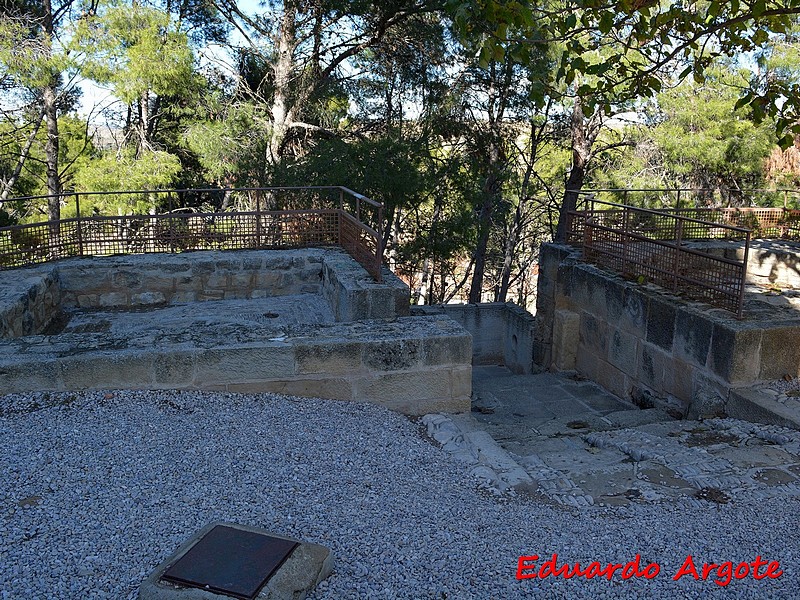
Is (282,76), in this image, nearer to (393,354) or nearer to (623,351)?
(623,351)

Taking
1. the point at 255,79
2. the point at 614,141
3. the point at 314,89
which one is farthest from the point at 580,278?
the point at 614,141

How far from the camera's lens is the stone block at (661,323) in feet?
25.2

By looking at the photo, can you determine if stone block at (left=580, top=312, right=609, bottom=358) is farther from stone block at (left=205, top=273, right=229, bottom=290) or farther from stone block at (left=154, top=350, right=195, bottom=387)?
stone block at (left=154, top=350, right=195, bottom=387)

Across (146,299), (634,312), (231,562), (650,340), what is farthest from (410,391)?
(146,299)

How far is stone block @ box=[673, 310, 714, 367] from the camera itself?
7016 mm

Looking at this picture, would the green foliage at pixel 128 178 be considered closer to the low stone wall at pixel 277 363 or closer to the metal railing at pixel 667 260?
the metal railing at pixel 667 260

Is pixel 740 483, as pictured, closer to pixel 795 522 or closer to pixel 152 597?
pixel 795 522

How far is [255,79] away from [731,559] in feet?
61.0

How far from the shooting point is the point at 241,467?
429cm

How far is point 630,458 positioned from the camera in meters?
5.31

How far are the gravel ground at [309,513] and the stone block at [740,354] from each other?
2.50m

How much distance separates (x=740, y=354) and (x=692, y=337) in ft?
2.33

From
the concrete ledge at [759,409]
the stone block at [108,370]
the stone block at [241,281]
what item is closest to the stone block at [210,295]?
the stone block at [241,281]

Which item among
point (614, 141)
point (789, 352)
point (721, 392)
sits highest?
point (614, 141)
